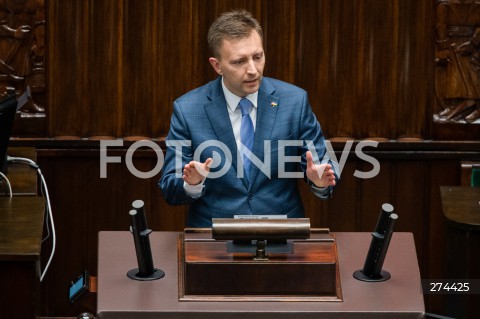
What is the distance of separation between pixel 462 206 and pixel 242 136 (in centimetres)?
101

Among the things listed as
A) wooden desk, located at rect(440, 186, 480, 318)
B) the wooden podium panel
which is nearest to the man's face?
wooden desk, located at rect(440, 186, 480, 318)

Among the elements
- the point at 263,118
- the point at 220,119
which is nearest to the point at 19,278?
the point at 220,119

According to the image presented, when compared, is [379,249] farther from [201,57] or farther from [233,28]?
[201,57]

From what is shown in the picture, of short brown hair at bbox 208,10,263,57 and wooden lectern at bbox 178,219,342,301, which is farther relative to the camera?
short brown hair at bbox 208,10,263,57

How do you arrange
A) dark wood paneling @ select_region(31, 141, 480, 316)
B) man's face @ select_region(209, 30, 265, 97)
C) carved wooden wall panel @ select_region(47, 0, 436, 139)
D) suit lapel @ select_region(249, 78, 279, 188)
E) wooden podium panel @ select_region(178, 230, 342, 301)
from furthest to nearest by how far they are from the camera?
dark wood paneling @ select_region(31, 141, 480, 316) → carved wooden wall panel @ select_region(47, 0, 436, 139) → suit lapel @ select_region(249, 78, 279, 188) → man's face @ select_region(209, 30, 265, 97) → wooden podium panel @ select_region(178, 230, 342, 301)

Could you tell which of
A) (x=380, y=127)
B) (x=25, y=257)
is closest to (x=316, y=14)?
(x=380, y=127)

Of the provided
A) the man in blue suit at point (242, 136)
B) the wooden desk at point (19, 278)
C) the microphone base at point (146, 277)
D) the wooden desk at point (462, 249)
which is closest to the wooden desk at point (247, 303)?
the microphone base at point (146, 277)

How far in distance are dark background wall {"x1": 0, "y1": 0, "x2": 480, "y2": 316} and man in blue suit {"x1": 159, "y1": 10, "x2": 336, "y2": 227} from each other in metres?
1.21

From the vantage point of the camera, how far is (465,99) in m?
5.19

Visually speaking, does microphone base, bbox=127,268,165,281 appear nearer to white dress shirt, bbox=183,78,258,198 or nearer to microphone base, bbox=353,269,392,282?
microphone base, bbox=353,269,392,282

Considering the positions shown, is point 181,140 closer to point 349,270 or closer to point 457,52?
point 349,270

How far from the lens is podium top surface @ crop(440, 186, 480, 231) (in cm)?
402

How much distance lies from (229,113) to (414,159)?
163cm

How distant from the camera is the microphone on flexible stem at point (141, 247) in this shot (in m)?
2.84
